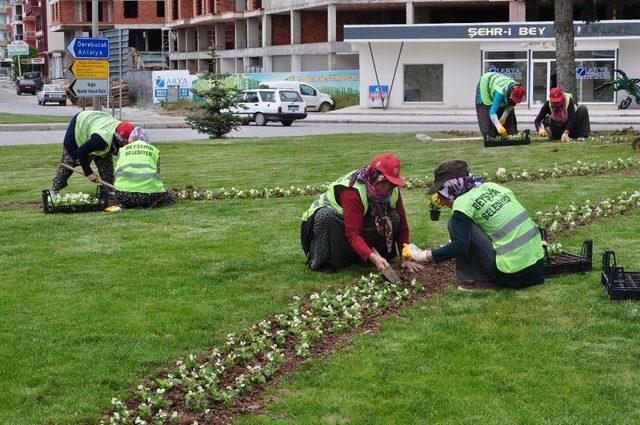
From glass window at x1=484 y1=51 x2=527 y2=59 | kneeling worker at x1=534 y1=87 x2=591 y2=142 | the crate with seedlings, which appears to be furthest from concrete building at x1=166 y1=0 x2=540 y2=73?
the crate with seedlings

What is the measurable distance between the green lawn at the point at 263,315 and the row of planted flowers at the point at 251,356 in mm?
204

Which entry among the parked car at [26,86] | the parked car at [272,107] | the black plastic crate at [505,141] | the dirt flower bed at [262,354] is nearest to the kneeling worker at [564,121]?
the black plastic crate at [505,141]

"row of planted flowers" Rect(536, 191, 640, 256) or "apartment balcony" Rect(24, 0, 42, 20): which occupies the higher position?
"apartment balcony" Rect(24, 0, 42, 20)

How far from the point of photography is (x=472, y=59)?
51781mm

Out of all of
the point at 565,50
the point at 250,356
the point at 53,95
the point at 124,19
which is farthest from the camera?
the point at 124,19

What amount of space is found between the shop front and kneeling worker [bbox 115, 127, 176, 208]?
3681 centimetres

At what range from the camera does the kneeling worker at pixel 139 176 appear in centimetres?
1379

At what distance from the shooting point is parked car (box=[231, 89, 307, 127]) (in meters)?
43.2

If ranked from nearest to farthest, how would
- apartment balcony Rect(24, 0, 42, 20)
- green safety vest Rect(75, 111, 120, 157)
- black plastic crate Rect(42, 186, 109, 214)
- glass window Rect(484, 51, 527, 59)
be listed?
black plastic crate Rect(42, 186, 109, 214) → green safety vest Rect(75, 111, 120, 157) → glass window Rect(484, 51, 527, 59) → apartment balcony Rect(24, 0, 42, 20)

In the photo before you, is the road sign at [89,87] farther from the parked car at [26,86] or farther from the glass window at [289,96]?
the parked car at [26,86]

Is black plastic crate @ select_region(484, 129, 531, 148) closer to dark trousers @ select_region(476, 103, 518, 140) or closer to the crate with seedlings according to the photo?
dark trousers @ select_region(476, 103, 518, 140)

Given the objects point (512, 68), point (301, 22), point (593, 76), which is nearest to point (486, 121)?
point (593, 76)

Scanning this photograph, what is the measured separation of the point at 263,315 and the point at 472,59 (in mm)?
44858

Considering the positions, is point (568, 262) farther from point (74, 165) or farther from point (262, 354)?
point (74, 165)
